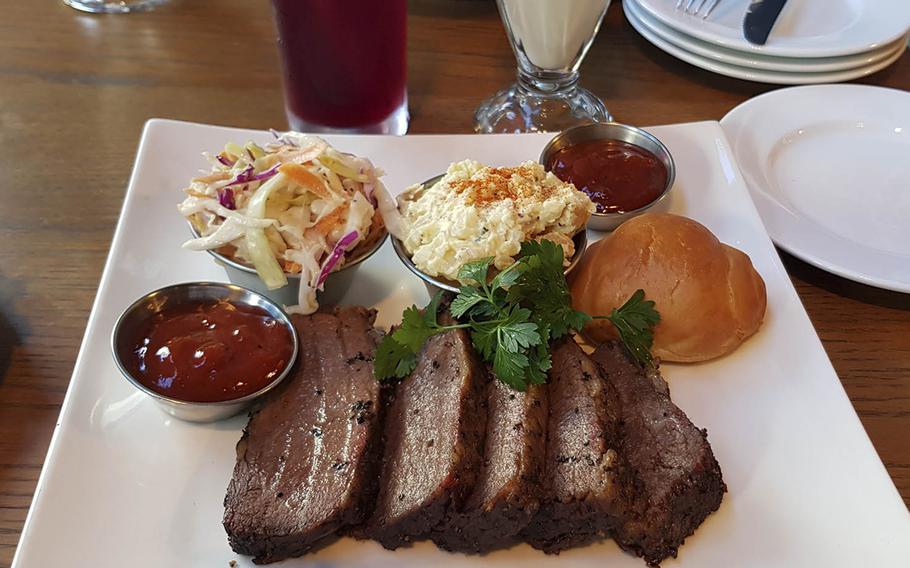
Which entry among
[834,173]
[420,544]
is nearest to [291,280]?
[420,544]

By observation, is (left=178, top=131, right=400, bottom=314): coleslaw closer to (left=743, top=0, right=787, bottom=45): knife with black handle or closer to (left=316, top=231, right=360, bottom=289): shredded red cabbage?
(left=316, top=231, right=360, bottom=289): shredded red cabbage

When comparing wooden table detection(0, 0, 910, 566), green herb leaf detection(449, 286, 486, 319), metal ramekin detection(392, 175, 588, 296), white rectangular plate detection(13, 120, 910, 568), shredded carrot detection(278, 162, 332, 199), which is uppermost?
shredded carrot detection(278, 162, 332, 199)

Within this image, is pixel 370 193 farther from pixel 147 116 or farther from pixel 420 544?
pixel 147 116

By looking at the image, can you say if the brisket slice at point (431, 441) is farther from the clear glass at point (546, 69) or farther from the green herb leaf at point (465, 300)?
the clear glass at point (546, 69)

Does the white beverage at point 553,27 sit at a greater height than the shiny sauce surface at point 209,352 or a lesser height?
greater

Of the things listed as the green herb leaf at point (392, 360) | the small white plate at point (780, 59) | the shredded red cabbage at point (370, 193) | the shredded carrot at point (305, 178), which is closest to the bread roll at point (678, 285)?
the green herb leaf at point (392, 360)

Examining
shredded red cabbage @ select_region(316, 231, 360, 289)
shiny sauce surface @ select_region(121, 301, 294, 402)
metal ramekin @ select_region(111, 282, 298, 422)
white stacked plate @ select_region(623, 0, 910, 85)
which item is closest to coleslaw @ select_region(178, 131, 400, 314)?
shredded red cabbage @ select_region(316, 231, 360, 289)
